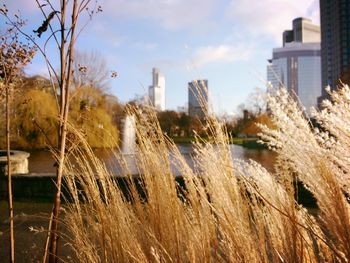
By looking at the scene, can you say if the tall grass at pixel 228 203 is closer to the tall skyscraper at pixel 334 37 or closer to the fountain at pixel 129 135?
the fountain at pixel 129 135

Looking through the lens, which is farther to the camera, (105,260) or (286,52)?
(286,52)

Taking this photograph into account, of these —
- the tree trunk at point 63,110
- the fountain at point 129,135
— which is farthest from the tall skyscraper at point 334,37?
the tree trunk at point 63,110

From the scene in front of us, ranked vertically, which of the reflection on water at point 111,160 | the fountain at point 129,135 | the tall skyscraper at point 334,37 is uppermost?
the tall skyscraper at point 334,37

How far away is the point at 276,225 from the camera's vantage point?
1283 mm

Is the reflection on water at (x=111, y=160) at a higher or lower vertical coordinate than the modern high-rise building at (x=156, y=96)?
lower

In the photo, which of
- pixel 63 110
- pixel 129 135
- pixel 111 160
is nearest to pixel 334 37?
pixel 129 135

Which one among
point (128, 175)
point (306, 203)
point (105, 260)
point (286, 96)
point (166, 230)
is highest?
point (286, 96)

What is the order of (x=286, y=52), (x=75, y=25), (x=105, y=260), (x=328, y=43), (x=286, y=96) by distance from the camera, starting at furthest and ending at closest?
1. (x=286, y=52)
2. (x=328, y=43)
3. (x=75, y=25)
4. (x=105, y=260)
5. (x=286, y=96)

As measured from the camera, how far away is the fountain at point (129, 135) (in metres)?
1.52

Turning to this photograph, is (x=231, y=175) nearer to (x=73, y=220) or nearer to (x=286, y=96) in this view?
(x=286, y=96)

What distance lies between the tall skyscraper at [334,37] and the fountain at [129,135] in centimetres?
7566

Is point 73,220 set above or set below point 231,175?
below

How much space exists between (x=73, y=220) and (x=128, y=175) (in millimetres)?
280

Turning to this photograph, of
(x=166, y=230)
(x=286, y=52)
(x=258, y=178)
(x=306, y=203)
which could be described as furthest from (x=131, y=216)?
(x=286, y=52)
